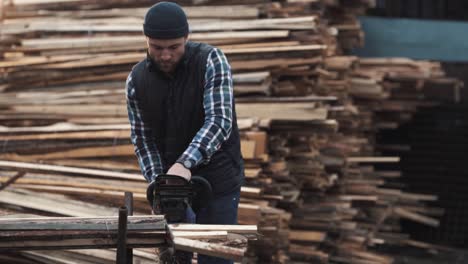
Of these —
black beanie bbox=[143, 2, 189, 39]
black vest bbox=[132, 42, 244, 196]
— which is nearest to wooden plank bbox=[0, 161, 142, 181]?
black vest bbox=[132, 42, 244, 196]

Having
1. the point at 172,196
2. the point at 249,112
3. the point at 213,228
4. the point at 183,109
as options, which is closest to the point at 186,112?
the point at 183,109

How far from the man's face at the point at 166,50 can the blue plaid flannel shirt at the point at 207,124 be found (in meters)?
0.22

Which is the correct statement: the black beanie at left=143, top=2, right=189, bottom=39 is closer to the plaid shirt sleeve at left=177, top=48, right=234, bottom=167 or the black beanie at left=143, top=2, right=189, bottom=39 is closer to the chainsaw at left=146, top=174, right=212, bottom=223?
the plaid shirt sleeve at left=177, top=48, right=234, bottom=167

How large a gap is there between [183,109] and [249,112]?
2.72 metres

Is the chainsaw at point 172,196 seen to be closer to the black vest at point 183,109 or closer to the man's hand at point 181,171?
the man's hand at point 181,171

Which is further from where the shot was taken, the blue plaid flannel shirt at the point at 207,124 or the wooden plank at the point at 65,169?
the wooden plank at the point at 65,169

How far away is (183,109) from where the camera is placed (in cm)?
614

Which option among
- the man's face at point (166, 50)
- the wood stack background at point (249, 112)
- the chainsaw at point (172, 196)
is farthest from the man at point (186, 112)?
the wood stack background at point (249, 112)

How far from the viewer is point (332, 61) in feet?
33.9

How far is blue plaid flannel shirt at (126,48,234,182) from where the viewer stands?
5832 mm

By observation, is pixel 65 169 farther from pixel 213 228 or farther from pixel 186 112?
pixel 213 228

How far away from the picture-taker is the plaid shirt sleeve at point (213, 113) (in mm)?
5812

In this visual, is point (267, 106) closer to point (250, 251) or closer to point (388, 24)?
point (250, 251)

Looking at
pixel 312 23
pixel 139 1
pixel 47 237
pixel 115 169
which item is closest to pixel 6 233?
pixel 47 237
